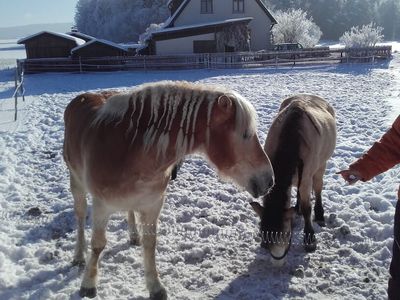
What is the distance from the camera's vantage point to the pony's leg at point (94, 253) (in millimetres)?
3215

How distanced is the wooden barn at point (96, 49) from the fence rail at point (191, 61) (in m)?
1.21

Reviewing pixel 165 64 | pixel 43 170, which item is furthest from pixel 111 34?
pixel 43 170

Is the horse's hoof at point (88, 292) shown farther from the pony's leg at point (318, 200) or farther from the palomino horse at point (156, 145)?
the pony's leg at point (318, 200)

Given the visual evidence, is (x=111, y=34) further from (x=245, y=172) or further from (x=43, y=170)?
(x=245, y=172)

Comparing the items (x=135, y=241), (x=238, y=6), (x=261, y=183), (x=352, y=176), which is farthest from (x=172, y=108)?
(x=238, y=6)

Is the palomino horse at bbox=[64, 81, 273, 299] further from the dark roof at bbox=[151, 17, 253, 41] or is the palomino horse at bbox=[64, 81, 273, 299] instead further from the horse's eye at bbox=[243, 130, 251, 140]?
the dark roof at bbox=[151, 17, 253, 41]

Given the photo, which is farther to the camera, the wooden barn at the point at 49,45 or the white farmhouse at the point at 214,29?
the white farmhouse at the point at 214,29

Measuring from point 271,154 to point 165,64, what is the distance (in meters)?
21.0

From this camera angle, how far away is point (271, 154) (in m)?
4.04

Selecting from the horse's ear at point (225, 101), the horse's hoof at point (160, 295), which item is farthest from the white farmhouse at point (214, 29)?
the horse's ear at point (225, 101)

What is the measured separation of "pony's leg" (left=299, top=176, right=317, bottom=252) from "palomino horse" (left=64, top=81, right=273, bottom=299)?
1.68m

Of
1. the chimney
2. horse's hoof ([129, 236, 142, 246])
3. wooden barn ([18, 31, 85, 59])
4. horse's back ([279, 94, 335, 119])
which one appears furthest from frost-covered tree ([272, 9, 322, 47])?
horse's hoof ([129, 236, 142, 246])

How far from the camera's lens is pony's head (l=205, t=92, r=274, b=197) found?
2502mm

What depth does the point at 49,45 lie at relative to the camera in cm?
2722
